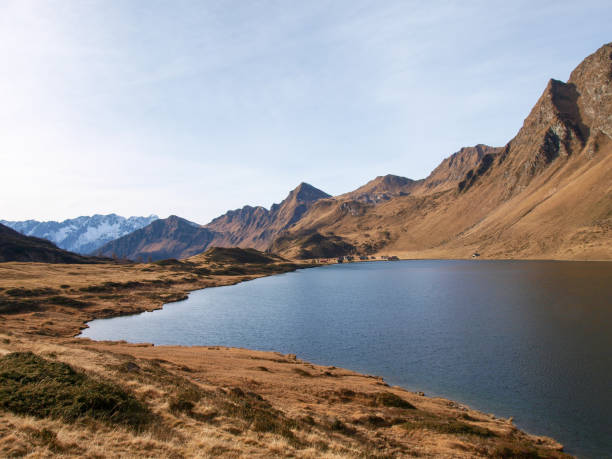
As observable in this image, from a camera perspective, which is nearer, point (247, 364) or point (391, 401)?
point (391, 401)

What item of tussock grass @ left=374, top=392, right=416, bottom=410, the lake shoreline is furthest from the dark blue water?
tussock grass @ left=374, top=392, right=416, bottom=410

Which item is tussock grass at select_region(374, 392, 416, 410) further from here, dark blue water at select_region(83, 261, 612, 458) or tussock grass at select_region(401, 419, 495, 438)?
dark blue water at select_region(83, 261, 612, 458)

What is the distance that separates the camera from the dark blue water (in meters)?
36.1

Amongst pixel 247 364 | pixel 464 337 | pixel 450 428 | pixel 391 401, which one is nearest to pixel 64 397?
pixel 391 401

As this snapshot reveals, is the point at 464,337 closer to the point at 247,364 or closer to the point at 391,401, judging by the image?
the point at 391,401

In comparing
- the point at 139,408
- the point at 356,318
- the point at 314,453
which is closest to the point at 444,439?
the point at 314,453

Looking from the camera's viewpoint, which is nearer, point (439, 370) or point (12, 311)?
point (439, 370)

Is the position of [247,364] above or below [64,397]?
below

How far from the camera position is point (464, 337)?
61062 mm

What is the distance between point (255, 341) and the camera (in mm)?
66812

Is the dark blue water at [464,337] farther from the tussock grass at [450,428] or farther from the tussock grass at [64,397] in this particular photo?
the tussock grass at [64,397]

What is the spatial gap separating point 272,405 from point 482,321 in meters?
59.0

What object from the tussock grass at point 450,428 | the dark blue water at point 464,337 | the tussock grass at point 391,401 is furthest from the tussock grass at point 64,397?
the dark blue water at point 464,337

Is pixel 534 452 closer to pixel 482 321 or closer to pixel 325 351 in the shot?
pixel 325 351
